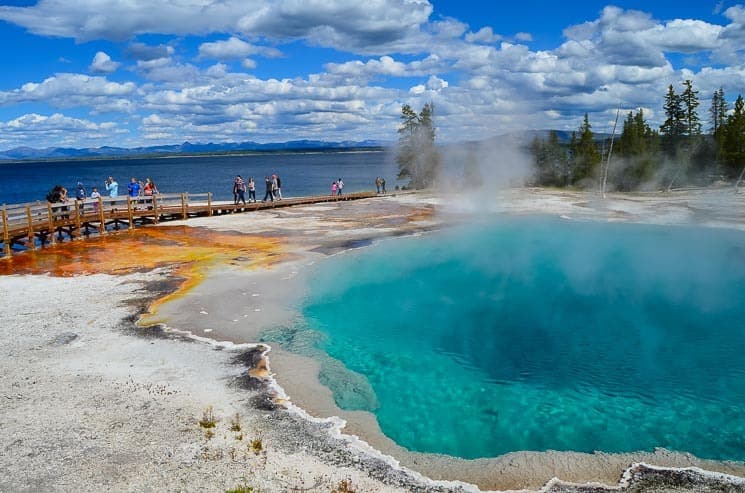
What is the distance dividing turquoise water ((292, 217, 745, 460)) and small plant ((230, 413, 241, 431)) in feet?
5.02

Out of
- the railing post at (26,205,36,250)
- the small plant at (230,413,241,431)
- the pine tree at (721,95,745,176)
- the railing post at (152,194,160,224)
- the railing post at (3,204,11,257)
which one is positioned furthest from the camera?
the pine tree at (721,95,745,176)

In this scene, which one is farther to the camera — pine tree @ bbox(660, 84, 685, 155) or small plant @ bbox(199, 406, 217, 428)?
pine tree @ bbox(660, 84, 685, 155)

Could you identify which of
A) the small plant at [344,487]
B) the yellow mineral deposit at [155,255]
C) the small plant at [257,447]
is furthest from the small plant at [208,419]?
the yellow mineral deposit at [155,255]

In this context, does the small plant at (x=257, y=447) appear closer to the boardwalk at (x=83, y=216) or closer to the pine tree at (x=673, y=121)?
the boardwalk at (x=83, y=216)

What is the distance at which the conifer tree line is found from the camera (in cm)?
4459

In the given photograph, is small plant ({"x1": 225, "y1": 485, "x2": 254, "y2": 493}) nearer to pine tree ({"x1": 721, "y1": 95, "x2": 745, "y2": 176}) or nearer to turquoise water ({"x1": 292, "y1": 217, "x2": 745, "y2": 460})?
turquoise water ({"x1": 292, "y1": 217, "x2": 745, "y2": 460})

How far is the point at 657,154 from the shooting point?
47531 millimetres

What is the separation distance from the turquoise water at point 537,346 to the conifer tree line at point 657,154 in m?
28.4

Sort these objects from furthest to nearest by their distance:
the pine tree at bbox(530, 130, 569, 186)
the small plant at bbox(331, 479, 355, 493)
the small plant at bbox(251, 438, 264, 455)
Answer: the pine tree at bbox(530, 130, 569, 186), the small plant at bbox(251, 438, 264, 455), the small plant at bbox(331, 479, 355, 493)

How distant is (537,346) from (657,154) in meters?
42.9

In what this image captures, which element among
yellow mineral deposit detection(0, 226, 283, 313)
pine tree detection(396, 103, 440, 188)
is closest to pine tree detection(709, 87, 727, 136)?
pine tree detection(396, 103, 440, 188)

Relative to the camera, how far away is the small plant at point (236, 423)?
6922 mm

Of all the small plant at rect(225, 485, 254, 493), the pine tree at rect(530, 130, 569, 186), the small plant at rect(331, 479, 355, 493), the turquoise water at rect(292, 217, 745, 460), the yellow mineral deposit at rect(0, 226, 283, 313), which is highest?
the pine tree at rect(530, 130, 569, 186)

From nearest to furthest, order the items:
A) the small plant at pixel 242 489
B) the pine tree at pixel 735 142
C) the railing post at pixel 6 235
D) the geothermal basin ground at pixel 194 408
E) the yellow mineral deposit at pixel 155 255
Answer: the small plant at pixel 242 489 → the geothermal basin ground at pixel 194 408 → the yellow mineral deposit at pixel 155 255 → the railing post at pixel 6 235 → the pine tree at pixel 735 142
